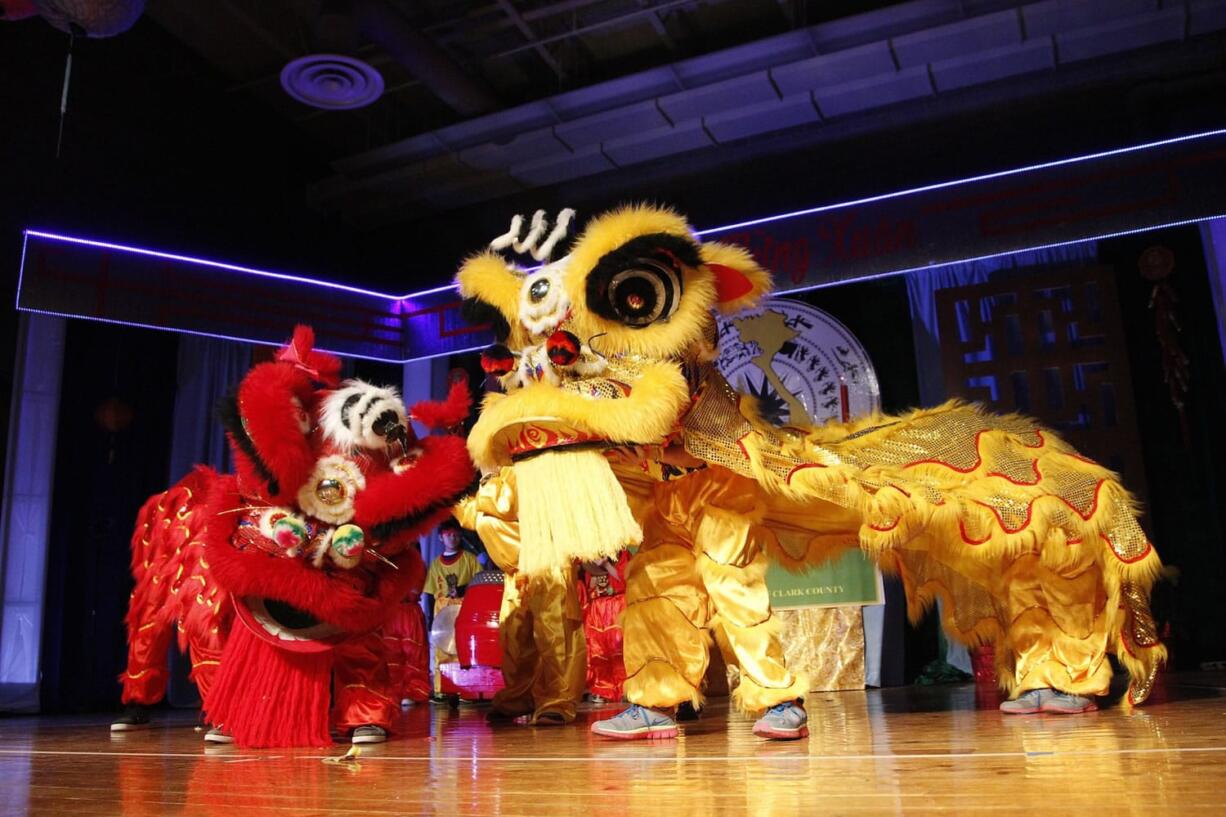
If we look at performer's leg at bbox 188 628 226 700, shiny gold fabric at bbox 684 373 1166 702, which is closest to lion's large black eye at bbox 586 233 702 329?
shiny gold fabric at bbox 684 373 1166 702

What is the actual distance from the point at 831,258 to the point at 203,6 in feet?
12.1

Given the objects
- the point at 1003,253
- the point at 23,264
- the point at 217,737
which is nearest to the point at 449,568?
the point at 23,264

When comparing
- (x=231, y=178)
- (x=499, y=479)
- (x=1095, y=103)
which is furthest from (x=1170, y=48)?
(x=231, y=178)

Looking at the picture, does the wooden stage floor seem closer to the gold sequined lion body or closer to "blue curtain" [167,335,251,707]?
the gold sequined lion body

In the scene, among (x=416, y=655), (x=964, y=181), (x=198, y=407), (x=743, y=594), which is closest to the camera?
(x=743, y=594)

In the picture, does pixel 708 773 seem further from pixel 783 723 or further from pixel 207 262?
pixel 207 262

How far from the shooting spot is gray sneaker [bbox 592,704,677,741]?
2262mm

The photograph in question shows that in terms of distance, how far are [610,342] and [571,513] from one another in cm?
41

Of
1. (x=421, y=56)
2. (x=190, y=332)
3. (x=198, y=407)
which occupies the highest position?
(x=421, y=56)

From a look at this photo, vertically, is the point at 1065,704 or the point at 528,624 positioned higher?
the point at 528,624

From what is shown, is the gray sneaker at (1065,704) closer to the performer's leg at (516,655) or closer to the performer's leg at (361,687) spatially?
the performer's leg at (516,655)

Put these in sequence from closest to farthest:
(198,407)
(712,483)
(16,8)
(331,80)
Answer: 1. (712,483)
2. (16,8)
3. (331,80)
4. (198,407)

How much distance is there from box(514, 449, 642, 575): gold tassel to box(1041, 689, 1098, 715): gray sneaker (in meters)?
1.12

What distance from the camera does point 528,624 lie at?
A: 314 centimetres
